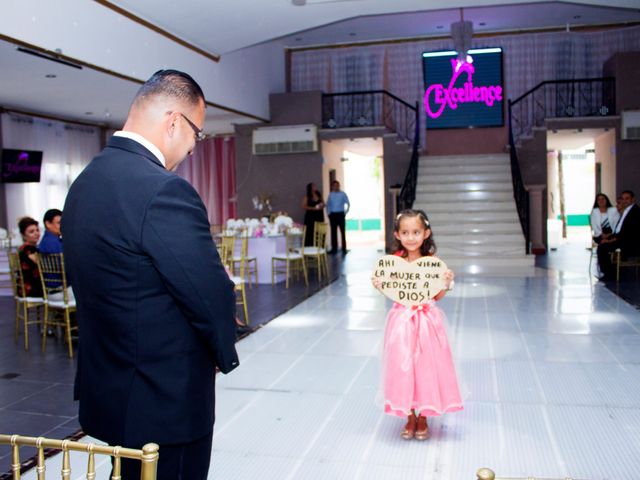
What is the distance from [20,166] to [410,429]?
10680mm

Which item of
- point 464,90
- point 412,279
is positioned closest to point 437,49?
point 464,90

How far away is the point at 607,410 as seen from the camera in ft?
12.0

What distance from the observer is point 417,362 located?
Result: 3.27 meters

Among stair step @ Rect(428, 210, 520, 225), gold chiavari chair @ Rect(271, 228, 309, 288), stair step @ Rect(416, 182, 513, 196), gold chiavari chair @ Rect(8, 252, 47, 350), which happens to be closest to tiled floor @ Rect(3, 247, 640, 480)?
gold chiavari chair @ Rect(8, 252, 47, 350)

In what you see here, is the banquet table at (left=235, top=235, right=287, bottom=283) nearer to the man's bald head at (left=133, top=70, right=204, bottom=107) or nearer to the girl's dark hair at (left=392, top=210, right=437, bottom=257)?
the girl's dark hair at (left=392, top=210, right=437, bottom=257)

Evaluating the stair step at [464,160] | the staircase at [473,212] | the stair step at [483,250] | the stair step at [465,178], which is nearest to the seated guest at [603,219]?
the staircase at [473,212]

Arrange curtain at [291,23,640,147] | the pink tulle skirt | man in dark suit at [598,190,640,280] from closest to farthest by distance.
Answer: the pink tulle skirt → man in dark suit at [598,190,640,280] → curtain at [291,23,640,147]

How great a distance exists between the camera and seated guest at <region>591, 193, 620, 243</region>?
8.87 metres

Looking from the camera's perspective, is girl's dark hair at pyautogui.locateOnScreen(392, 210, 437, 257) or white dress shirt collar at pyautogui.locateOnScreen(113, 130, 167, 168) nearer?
white dress shirt collar at pyautogui.locateOnScreen(113, 130, 167, 168)

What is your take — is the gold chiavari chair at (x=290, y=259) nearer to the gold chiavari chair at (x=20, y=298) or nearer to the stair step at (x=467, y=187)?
the stair step at (x=467, y=187)

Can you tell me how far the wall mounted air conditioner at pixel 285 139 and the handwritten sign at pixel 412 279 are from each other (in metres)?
10.1

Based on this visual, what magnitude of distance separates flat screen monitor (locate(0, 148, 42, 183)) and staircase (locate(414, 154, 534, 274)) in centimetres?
714

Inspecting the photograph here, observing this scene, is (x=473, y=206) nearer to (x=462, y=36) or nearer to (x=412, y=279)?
(x=462, y=36)

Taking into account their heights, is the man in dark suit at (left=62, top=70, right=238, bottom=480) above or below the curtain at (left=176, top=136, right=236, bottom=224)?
below
